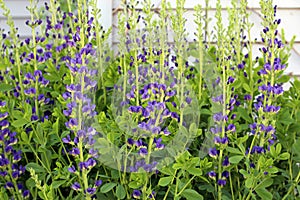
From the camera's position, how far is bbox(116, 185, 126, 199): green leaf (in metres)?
1.45

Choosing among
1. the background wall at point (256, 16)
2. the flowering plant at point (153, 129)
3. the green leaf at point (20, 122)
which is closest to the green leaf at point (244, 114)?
the flowering plant at point (153, 129)

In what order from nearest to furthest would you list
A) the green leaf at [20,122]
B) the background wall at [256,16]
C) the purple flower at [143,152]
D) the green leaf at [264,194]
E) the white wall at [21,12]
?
1. the purple flower at [143,152]
2. the green leaf at [264,194]
3. the green leaf at [20,122]
4. the background wall at [256,16]
5. the white wall at [21,12]

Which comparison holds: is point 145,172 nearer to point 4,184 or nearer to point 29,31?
point 4,184

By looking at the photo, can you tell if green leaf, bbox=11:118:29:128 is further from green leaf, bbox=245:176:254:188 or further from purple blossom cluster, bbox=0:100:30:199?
green leaf, bbox=245:176:254:188

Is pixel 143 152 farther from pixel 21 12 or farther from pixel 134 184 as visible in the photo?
pixel 21 12

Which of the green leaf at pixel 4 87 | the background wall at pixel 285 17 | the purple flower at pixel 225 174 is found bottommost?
the purple flower at pixel 225 174

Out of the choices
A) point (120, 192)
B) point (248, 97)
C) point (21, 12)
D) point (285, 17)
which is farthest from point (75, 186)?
point (285, 17)

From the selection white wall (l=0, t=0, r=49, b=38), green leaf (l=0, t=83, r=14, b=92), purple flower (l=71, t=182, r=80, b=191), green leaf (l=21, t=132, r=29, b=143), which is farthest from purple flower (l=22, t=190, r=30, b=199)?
white wall (l=0, t=0, r=49, b=38)

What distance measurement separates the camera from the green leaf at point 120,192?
1.45 metres

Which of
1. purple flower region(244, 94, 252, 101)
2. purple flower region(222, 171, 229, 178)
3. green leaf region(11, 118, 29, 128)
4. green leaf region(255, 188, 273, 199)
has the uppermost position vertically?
purple flower region(244, 94, 252, 101)

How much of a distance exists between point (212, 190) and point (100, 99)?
530 millimetres

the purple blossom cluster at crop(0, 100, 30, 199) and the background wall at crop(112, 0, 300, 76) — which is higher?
the background wall at crop(112, 0, 300, 76)

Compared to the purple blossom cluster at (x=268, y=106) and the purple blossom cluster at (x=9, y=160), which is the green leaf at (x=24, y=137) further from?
the purple blossom cluster at (x=268, y=106)

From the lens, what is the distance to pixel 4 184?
174 centimetres
